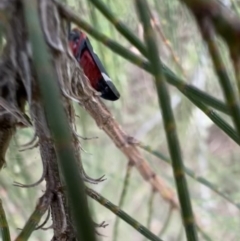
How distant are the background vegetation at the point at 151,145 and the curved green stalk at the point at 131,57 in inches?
4.0

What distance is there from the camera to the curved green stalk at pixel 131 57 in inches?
13.0

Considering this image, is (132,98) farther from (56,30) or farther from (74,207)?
(74,207)

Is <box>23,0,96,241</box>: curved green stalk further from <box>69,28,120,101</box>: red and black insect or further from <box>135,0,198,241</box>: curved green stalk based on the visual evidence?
<box>69,28,120,101</box>: red and black insect

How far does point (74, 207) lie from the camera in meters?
0.20

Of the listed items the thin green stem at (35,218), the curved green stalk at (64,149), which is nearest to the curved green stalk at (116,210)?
the thin green stem at (35,218)

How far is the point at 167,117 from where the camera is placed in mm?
259

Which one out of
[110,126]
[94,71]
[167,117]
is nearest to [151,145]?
[110,126]

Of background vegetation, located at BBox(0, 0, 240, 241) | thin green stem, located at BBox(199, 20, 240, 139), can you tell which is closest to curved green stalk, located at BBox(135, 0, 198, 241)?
thin green stem, located at BBox(199, 20, 240, 139)

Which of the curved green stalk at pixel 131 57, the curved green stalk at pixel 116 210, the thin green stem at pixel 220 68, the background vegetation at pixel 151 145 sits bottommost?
the curved green stalk at pixel 116 210

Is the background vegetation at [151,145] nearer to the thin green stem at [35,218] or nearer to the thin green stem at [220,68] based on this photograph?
the thin green stem at [35,218]

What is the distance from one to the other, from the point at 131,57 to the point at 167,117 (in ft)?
0.31

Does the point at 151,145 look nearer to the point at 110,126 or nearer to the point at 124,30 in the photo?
the point at 110,126

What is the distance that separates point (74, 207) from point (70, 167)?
16 millimetres

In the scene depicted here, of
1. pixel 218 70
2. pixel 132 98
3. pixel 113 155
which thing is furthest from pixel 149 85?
pixel 218 70
